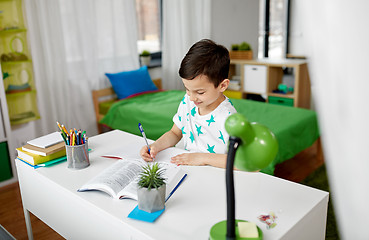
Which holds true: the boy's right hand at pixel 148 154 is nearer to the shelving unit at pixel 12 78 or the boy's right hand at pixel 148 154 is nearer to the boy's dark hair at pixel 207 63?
the boy's dark hair at pixel 207 63

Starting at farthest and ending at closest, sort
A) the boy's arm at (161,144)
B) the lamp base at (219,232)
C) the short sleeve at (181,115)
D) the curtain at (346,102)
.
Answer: the short sleeve at (181,115)
the boy's arm at (161,144)
the lamp base at (219,232)
the curtain at (346,102)

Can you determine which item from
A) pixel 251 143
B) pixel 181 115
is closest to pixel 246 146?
pixel 251 143

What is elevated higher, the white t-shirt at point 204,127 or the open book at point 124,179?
the white t-shirt at point 204,127

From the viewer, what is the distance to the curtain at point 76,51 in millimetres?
2826

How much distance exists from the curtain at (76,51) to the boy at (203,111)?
72.3 inches

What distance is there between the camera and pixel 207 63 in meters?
1.20

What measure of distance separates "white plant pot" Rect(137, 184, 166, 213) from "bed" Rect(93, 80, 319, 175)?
1240mm

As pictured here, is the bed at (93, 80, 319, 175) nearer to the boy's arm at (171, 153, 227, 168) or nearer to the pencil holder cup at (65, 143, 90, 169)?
the boy's arm at (171, 153, 227, 168)

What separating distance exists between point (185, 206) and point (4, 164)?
209 centimetres

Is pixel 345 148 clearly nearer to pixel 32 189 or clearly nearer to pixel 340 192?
pixel 340 192

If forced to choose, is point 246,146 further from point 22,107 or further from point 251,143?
point 22,107

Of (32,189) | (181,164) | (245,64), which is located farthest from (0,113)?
(245,64)

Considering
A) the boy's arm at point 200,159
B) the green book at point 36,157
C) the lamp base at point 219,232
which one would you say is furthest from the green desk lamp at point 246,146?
the green book at point 36,157

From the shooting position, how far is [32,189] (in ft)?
4.38
